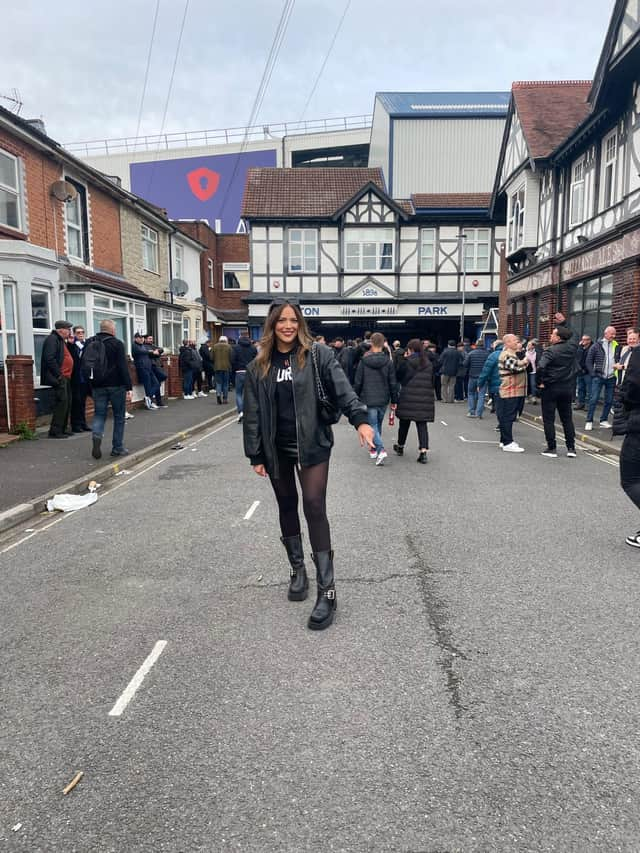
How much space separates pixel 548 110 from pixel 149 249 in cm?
1473

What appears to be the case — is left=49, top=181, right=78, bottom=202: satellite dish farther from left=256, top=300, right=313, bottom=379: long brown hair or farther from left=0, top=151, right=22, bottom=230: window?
left=256, top=300, right=313, bottom=379: long brown hair

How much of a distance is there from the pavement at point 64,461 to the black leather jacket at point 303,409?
3459mm

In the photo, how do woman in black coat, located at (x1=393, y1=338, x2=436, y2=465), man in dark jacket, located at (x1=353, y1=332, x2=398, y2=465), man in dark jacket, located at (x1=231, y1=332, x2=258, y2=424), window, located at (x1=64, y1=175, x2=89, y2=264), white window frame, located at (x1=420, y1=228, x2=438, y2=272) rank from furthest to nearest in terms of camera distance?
white window frame, located at (x1=420, y1=228, x2=438, y2=272), window, located at (x1=64, y1=175, x2=89, y2=264), man in dark jacket, located at (x1=231, y1=332, x2=258, y2=424), man in dark jacket, located at (x1=353, y1=332, x2=398, y2=465), woman in black coat, located at (x1=393, y1=338, x2=436, y2=465)

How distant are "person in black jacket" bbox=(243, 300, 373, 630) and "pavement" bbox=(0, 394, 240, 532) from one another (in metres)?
3.52

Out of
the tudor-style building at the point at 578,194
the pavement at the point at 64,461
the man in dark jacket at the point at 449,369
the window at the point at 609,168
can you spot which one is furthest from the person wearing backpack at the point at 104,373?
the window at the point at 609,168

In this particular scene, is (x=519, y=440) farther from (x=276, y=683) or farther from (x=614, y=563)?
(x=276, y=683)

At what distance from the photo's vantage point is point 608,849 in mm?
2164

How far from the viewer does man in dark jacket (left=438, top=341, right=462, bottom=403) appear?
19.9 m

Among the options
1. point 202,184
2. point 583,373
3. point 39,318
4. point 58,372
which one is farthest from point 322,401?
point 202,184

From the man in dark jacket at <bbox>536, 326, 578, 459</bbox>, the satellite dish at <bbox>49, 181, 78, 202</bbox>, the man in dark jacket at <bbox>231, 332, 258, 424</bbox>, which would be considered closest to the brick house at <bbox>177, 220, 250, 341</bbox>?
the satellite dish at <bbox>49, 181, 78, 202</bbox>

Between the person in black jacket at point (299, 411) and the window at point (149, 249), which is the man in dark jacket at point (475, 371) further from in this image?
the person in black jacket at point (299, 411)

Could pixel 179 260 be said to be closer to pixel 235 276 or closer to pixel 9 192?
pixel 235 276

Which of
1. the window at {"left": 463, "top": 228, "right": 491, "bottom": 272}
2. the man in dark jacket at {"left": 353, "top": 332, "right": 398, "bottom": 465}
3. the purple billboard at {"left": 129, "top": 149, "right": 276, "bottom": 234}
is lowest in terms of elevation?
the man in dark jacket at {"left": 353, "top": 332, "right": 398, "bottom": 465}

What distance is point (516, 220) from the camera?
23.7 metres
